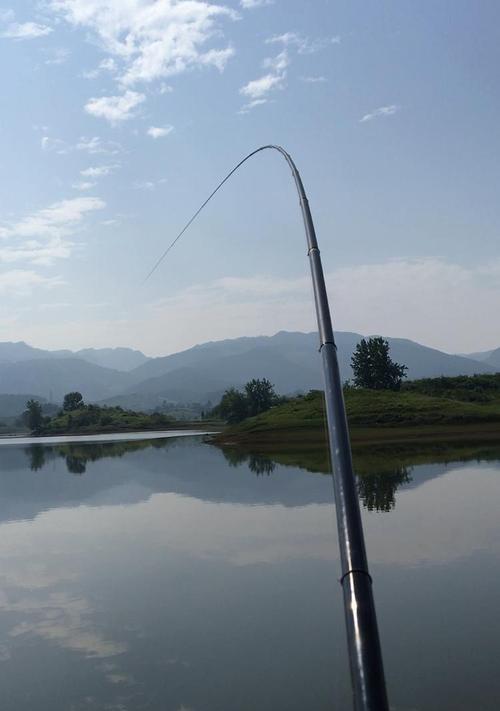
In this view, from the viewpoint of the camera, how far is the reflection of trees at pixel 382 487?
36531mm

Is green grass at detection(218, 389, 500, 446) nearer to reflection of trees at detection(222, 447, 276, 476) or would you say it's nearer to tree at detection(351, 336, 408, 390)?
reflection of trees at detection(222, 447, 276, 476)

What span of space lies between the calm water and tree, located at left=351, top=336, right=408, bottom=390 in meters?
112

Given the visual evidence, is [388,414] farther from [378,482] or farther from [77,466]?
[378,482]

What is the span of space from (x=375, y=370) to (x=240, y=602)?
13884 centimetres

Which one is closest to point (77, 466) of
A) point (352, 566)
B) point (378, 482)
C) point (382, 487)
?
point (378, 482)

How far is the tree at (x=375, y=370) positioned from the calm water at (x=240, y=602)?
366ft

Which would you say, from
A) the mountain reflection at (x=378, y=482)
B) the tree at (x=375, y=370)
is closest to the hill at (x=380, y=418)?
→ the tree at (x=375, y=370)

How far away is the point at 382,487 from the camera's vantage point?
43094mm

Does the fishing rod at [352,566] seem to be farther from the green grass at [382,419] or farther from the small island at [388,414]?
the green grass at [382,419]

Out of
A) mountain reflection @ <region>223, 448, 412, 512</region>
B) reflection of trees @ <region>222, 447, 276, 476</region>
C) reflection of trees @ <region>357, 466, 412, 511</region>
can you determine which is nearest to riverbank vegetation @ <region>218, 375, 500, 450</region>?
reflection of trees @ <region>222, 447, 276, 476</region>

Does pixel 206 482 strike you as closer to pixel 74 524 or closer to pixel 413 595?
pixel 74 524

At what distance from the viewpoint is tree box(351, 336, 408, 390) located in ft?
506

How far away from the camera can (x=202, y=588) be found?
885 inches

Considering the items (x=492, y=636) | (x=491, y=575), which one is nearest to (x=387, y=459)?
(x=491, y=575)
